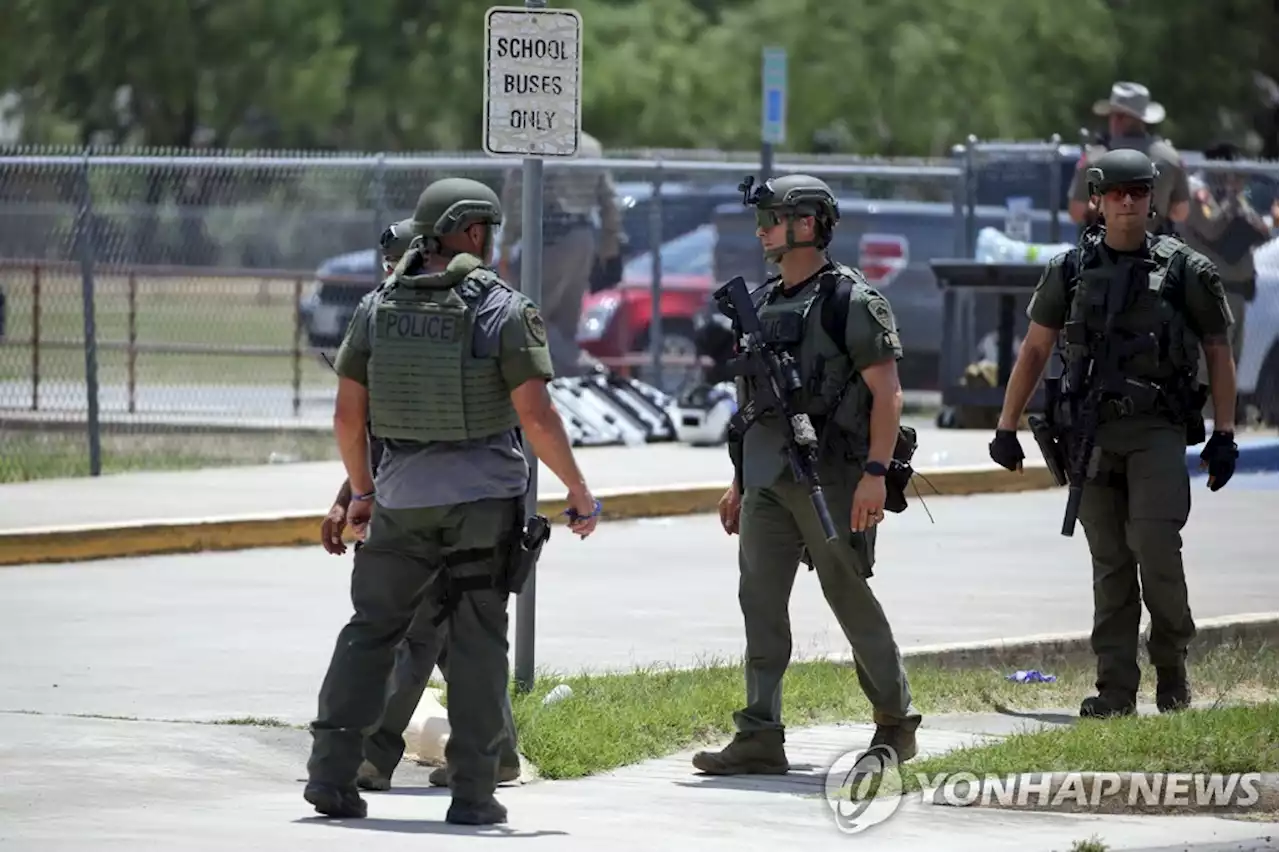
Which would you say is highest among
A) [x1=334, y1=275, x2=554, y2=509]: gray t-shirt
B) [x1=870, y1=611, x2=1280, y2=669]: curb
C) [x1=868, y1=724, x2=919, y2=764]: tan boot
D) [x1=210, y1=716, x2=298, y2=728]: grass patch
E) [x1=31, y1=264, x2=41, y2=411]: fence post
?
[x1=334, y1=275, x2=554, y2=509]: gray t-shirt

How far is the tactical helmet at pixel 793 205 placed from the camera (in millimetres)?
8000

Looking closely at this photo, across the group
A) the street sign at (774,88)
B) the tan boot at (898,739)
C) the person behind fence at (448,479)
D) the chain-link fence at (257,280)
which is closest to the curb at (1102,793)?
the tan boot at (898,739)

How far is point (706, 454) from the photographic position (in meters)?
17.4

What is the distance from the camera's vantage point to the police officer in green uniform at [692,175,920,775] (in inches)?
311

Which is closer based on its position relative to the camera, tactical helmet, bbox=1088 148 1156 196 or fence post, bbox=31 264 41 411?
tactical helmet, bbox=1088 148 1156 196

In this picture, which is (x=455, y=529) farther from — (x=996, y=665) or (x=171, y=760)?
(x=996, y=665)

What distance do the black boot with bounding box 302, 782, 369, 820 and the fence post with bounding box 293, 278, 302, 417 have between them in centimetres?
1148

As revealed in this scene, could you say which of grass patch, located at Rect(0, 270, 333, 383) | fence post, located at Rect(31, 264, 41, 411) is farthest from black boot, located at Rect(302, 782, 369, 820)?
fence post, located at Rect(31, 264, 41, 411)

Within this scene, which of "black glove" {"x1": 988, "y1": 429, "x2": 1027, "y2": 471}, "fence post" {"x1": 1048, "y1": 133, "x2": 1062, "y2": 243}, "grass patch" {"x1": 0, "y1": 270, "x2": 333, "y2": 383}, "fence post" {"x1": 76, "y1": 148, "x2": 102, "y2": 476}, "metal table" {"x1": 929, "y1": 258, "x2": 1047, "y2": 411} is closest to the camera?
"black glove" {"x1": 988, "y1": 429, "x2": 1027, "y2": 471}

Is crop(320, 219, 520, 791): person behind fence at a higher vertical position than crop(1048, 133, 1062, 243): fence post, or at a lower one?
lower

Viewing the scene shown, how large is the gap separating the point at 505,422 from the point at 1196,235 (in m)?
12.1

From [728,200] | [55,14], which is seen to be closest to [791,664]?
[728,200]

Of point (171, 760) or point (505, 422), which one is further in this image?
point (171, 760)

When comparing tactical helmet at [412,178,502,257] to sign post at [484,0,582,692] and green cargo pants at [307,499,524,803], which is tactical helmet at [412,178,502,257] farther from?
sign post at [484,0,582,692]
